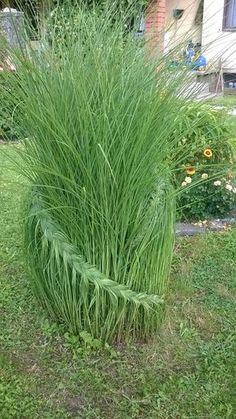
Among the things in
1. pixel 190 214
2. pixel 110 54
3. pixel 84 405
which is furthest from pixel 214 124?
pixel 84 405

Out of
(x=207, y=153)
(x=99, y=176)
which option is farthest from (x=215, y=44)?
(x=207, y=153)

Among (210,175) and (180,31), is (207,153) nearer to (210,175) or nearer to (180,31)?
(210,175)

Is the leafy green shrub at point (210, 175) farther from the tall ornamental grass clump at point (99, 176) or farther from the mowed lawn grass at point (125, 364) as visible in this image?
the tall ornamental grass clump at point (99, 176)

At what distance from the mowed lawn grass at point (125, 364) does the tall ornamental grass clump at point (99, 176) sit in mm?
121

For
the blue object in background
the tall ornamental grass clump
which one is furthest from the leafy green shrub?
the tall ornamental grass clump

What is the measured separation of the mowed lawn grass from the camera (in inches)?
67.1

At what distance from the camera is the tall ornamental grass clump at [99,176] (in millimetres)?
A: 1648

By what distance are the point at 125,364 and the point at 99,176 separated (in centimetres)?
81

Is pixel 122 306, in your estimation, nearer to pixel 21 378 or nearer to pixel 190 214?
pixel 21 378

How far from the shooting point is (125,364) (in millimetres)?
1904

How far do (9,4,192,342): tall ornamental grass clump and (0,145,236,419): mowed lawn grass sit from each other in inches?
4.8

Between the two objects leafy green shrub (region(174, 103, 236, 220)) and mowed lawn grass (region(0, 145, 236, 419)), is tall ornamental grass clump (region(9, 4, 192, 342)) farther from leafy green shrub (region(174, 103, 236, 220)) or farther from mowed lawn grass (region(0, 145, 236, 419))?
leafy green shrub (region(174, 103, 236, 220))

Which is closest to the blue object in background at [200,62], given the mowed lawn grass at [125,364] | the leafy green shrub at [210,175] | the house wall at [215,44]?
the house wall at [215,44]

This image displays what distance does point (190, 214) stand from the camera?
3.35m
